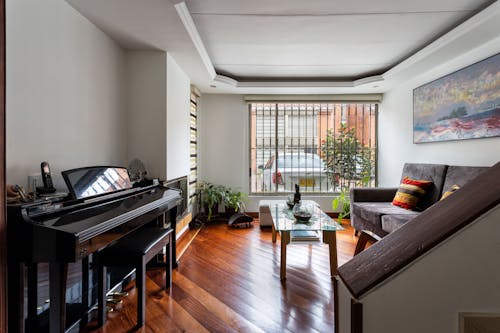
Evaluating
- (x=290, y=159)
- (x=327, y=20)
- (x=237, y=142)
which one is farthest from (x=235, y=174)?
(x=327, y=20)

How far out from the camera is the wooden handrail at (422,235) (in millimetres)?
496

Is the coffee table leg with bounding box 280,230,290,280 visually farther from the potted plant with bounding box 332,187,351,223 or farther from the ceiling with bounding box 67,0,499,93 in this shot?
the potted plant with bounding box 332,187,351,223

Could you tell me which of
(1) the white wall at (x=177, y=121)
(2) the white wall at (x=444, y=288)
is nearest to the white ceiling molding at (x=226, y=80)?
(1) the white wall at (x=177, y=121)

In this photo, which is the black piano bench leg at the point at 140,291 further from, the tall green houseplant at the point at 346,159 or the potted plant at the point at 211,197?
the tall green houseplant at the point at 346,159

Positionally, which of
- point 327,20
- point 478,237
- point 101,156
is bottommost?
point 478,237

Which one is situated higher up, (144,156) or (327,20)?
(327,20)

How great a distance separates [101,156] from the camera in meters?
2.25

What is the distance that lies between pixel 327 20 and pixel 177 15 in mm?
1375

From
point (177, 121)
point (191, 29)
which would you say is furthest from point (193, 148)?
point (191, 29)

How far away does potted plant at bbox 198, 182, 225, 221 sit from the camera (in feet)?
13.3

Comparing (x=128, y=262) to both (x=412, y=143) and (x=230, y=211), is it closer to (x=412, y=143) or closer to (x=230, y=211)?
(x=230, y=211)

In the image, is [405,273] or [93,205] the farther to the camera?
[93,205]

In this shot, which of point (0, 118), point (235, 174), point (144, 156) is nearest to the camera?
point (0, 118)

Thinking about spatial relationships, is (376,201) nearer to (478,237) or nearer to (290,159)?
(290,159)
